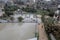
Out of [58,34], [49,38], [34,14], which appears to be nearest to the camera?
[58,34]

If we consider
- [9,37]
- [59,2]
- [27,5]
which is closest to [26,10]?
[27,5]

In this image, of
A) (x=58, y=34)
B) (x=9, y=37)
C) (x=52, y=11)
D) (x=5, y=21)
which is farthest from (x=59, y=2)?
(x=58, y=34)

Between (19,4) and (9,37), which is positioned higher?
(19,4)

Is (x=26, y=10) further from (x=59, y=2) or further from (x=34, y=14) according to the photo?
(x=59, y=2)

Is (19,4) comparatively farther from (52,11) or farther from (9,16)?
(52,11)

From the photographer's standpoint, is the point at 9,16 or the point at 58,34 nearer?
the point at 58,34

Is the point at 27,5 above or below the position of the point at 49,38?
above

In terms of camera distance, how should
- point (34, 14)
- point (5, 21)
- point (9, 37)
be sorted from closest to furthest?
point (9, 37) < point (5, 21) < point (34, 14)

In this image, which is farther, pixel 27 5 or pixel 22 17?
pixel 27 5

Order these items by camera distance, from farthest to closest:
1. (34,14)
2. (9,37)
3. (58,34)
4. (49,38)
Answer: (34,14)
(9,37)
(49,38)
(58,34)
